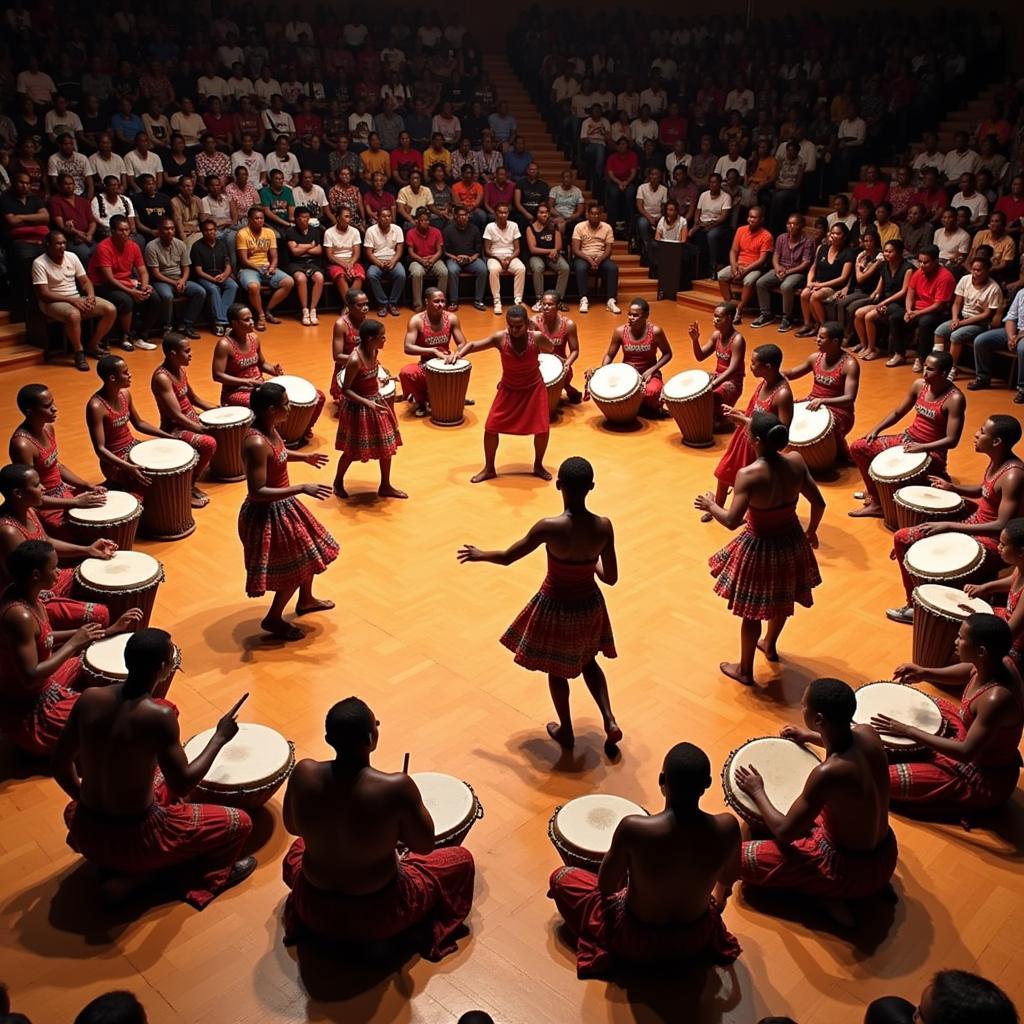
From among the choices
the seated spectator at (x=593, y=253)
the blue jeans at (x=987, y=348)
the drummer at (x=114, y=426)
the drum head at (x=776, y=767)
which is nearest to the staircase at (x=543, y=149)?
the seated spectator at (x=593, y=253)

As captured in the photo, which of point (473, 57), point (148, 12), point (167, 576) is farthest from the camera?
point (473, 57)

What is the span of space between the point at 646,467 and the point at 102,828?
5.18m

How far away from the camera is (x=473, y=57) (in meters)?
16.3

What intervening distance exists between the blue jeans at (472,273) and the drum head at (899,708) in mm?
9424

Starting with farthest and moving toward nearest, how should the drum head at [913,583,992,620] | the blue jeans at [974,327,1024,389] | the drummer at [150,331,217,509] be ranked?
the blue jeans at [974,327,1024,389] → the drummer at [150,331,217,509] → the drum head at [913,583,992,620]

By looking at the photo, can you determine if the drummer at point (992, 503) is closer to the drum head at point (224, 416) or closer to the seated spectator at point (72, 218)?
the drum head at point (224, 416)

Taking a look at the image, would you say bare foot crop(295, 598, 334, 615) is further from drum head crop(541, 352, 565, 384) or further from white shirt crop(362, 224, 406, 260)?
white shirt crop(362, 224, 406, 260)

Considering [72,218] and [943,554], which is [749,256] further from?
[943,554]

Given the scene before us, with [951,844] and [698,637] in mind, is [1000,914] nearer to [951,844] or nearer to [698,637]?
[951,844]

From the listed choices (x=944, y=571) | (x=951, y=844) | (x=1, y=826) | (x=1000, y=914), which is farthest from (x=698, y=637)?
(x=1, y=826)

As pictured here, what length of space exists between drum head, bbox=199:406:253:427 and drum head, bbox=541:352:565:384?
8.16 ft

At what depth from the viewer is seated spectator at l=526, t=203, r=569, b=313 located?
13047mm

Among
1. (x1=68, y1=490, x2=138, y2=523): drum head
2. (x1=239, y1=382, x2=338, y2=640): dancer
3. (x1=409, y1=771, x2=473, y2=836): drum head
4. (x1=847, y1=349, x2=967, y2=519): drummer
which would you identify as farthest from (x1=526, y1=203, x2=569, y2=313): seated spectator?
(x1=409, y1=771, x2=473, y2=836): drum head

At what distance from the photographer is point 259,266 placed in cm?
1183
